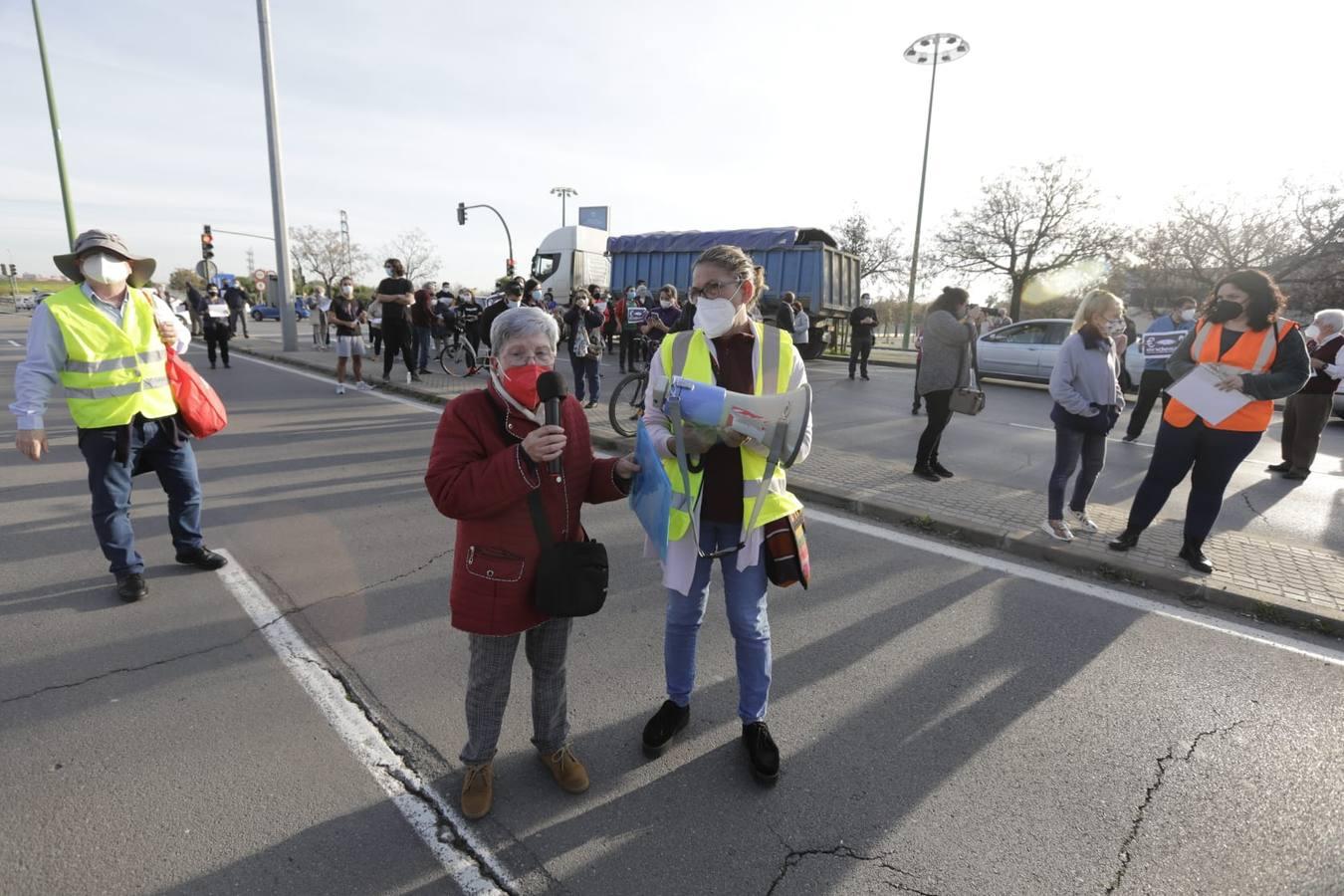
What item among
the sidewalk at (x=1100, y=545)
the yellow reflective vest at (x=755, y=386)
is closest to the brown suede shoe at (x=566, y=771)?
the yellow reflective vest at (x=755, y=386)

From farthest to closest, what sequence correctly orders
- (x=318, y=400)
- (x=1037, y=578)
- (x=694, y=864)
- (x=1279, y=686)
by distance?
(x=318, y=400) → (x=1037, y=578) → (x=1279, y=686) → (x=694, y=864)

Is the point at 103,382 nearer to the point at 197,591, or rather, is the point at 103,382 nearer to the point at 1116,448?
the point at 197,591

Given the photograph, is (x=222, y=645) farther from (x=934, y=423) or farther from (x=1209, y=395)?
(x=934, y=423)

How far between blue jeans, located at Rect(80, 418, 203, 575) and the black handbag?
9.91ft

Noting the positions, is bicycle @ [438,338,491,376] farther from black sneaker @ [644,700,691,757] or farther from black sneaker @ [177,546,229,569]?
black sneaker @ [644,700,691,757]

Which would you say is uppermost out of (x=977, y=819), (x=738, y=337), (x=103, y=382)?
(x=738, y=337)

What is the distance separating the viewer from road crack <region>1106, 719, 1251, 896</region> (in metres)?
2.15

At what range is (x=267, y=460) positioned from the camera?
6.80 meters

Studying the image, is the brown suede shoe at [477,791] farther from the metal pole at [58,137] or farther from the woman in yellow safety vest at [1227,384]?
the metal pole at [58,137]

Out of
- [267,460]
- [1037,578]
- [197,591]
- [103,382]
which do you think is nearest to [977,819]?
[1037,578]

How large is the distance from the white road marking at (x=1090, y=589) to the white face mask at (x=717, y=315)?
3.14 meters

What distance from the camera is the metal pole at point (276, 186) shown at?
49.1ft

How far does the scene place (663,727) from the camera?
8.76 feet

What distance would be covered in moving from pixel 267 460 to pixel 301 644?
4.20 m
